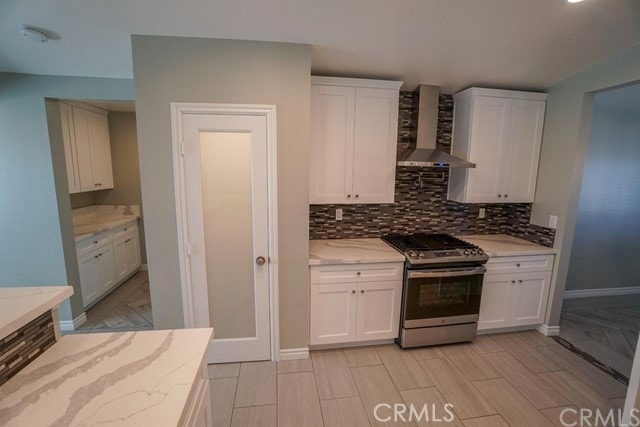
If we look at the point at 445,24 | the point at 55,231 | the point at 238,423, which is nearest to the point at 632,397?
the point at 238,423

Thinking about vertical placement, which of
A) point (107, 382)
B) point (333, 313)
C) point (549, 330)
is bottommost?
point (549, 330)

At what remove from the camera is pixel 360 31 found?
6.31 ft

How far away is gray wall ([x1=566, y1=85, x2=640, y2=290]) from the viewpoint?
131 inches

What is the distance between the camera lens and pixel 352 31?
6.31 feet

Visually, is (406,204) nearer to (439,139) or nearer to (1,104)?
(439,139)

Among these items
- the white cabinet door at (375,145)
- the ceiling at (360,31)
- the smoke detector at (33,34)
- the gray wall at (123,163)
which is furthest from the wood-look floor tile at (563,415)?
the gray wall at (123,163)

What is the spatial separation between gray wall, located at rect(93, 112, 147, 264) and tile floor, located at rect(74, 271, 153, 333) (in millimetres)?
1297

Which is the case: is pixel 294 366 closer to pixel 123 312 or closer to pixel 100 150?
pixel 123 312

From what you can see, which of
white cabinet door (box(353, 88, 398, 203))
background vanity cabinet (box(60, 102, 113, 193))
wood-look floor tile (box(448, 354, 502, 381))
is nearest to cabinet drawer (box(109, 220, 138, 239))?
background vanity cabinet (box(60, 102, 113, 193))

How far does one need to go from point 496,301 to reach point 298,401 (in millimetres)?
2103

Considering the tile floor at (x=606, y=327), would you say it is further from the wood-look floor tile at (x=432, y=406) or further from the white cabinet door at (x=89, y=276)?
the white cabinet door at (x=89, y=276)

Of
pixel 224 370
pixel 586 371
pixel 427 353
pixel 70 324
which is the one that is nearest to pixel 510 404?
pixel 427 353

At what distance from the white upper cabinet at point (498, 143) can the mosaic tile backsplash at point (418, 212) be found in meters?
0.21

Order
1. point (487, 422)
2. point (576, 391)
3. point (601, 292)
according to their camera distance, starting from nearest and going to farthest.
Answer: point (487, 422) < point (576, 391) < point (601, 292)
